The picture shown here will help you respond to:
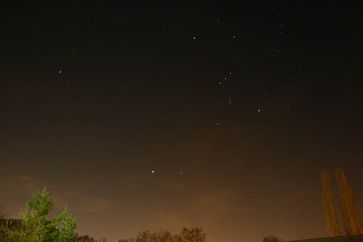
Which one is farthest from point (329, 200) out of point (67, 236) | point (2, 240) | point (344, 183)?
point (2, 240)

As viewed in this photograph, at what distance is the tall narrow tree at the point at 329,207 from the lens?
6681 centimetres

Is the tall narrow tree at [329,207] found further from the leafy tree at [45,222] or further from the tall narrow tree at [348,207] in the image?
the leafy tree at [45,222]

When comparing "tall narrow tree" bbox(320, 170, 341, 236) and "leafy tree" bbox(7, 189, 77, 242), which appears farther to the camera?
"tall narrow tree" bbox(320, 170, 341, 236)

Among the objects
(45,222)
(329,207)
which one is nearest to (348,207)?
(329,207)

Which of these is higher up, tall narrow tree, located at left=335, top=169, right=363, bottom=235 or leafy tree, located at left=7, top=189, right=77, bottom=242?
tall narrow tree, located at left=335, top=169, right=363, bottom=235

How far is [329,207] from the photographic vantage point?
6869cm

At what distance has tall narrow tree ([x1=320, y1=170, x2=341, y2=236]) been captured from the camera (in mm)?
66812

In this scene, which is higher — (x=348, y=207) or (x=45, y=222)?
(x=348, y=207)

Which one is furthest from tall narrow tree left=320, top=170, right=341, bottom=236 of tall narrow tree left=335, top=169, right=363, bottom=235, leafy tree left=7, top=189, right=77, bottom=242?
leafy tree left=7, top=189, right=77, bottom=242

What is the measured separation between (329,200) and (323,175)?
13.5 feet

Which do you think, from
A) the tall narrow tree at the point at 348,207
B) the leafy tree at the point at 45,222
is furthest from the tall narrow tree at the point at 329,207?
the leafy tree at the point at 45,222

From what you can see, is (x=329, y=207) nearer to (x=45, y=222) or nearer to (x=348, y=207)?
(x=348, y=207)

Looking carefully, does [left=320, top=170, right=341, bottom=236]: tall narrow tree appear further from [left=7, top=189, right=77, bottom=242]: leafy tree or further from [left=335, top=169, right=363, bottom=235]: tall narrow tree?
[left=7, top=189, right=77, bottom=242]: leafy tree

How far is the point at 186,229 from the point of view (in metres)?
87.1
